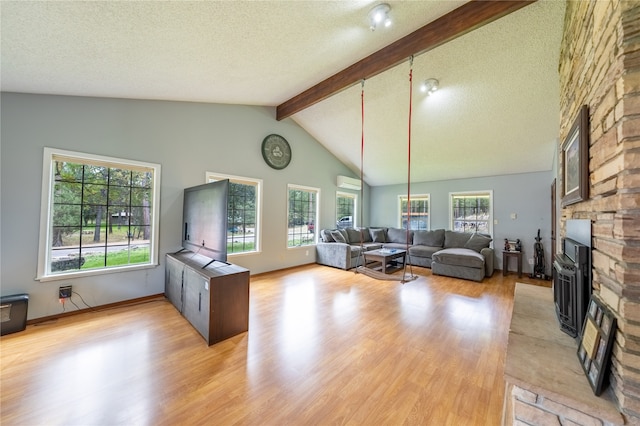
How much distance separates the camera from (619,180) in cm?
96

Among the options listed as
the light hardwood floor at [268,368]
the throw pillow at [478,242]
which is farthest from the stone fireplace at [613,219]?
the throw pillow at [478,242]

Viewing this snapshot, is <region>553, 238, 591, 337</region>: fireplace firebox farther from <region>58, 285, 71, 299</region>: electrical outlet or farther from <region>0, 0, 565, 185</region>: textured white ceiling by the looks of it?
<region>58, 285, 71, 299</region>: electrical outlet

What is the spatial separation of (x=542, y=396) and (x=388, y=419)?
2.84ft

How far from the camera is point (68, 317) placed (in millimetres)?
2865

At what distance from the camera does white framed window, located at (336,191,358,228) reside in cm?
694

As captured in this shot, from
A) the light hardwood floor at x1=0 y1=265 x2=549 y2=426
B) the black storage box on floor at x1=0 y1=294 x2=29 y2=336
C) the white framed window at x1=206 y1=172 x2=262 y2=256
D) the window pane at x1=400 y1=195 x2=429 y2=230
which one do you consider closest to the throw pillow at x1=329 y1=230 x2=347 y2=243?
the white framed window at x1=206 y1=172 x2=262 y2=256

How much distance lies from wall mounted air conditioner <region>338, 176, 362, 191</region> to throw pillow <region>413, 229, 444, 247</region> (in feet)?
7.21

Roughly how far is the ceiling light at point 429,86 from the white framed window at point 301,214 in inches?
125

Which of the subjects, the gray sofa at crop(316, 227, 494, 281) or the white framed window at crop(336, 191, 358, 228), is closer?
the gray sofa at crop(316, 227, 494, 281)

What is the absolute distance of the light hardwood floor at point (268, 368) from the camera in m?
1.54

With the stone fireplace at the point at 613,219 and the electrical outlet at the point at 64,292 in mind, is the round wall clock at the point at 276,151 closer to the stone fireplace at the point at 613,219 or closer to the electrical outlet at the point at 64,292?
the electrical outlet at the point at 64,292

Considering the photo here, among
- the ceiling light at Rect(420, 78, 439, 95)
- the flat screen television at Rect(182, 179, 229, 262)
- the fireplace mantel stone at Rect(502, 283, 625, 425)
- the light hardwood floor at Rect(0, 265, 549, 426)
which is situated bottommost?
the light hardwood floor at Rect(0, 265, 549, 426)

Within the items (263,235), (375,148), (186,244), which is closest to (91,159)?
(186,244)

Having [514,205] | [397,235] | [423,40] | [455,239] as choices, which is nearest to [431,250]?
[455,239]
